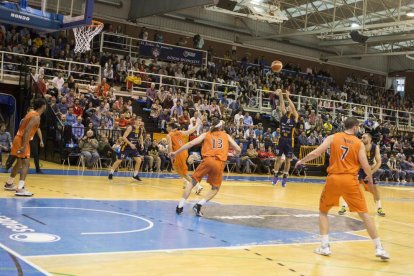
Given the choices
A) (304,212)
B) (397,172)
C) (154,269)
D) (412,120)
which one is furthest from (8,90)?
(412,120)

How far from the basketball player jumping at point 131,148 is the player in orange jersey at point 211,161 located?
5.81 m

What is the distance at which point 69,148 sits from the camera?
18141 millimetres

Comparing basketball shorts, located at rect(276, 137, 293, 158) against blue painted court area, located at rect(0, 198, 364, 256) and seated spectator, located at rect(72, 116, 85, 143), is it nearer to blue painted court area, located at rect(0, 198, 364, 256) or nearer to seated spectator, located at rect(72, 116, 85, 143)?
seated spectator, located at rect(72, 116, 85, 143)

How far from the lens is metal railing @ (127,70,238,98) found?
2506 centimetres

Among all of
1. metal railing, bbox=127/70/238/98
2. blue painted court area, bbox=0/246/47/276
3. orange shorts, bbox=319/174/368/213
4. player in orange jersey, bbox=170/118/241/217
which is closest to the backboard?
player in orange jersey, bbox=170/118/241/217

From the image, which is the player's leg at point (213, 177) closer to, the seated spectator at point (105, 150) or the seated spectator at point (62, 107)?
the seated spectator at point (105, 150)

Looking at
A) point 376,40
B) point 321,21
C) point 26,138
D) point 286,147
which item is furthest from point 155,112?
point 376,40

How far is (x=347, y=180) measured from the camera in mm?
7070

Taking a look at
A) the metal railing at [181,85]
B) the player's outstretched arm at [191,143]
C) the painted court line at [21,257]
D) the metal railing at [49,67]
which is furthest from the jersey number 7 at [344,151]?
the metal railing at [181,85]

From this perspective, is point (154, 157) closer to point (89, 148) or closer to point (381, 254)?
point (89, 148)

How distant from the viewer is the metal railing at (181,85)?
987 inches

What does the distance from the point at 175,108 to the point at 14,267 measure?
17280 millimetres

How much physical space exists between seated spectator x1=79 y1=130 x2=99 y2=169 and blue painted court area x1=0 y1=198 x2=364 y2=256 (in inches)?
295

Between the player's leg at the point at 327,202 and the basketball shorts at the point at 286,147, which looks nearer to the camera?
the player's leg at the point at 327,202
